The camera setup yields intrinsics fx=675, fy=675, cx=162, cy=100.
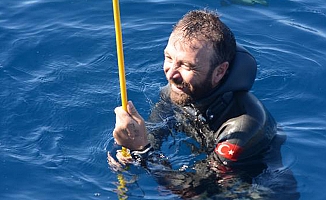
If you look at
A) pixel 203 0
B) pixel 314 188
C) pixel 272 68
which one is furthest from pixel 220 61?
pixel 203 0

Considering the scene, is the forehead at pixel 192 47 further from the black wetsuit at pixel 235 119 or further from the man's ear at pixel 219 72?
the black wetsuit at pixel 235 119

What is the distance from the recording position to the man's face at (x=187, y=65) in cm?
494

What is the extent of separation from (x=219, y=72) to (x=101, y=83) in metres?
2.40

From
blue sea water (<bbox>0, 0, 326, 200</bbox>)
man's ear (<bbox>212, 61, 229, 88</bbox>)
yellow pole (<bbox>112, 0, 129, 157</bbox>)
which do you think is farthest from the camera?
blue sea water (<bbox>0, 0, 326, 200</bbox>)

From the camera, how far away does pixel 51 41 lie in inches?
316

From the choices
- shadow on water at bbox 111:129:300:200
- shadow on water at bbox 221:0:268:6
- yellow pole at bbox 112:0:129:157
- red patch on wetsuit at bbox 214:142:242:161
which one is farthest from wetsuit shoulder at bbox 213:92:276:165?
shadow on water at bbox 221:0:268:6

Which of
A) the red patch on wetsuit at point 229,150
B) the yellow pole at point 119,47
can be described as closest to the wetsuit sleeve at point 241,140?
the red patch on wetsuit at point 229,150

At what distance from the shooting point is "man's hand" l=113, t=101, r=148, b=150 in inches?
185

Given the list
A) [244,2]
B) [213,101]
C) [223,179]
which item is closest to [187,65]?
[213,101]

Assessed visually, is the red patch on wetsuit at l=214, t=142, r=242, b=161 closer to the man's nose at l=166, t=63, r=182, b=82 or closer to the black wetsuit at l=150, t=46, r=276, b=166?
the black wetsuit at l=150, t=46, r=276, b=166

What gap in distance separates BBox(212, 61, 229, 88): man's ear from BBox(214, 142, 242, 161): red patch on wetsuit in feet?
1.57

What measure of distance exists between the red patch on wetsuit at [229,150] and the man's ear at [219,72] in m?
0.48

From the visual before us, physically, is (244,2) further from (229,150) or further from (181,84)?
(229,150)

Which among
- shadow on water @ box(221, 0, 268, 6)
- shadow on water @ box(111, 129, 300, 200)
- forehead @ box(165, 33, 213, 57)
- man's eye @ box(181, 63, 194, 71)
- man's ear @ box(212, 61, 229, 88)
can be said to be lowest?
shadow on water @ box(111, 129, 300, 200)
